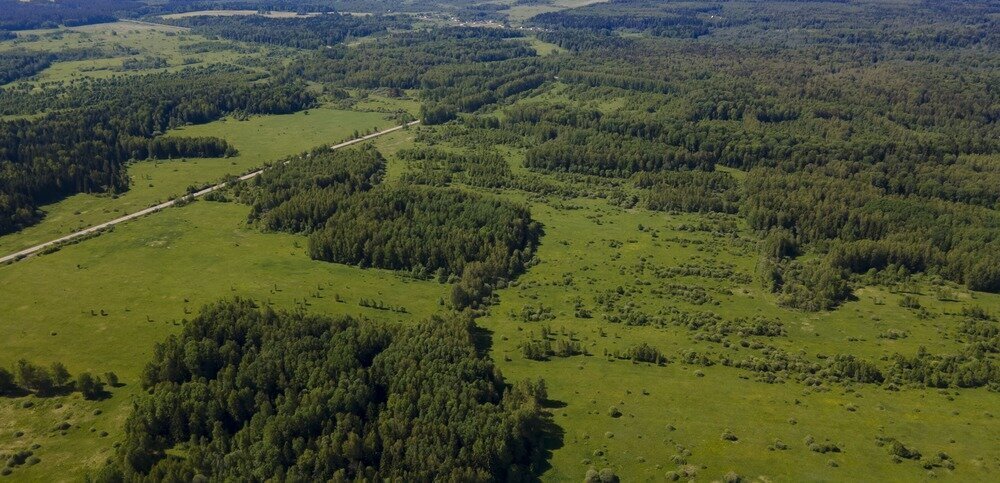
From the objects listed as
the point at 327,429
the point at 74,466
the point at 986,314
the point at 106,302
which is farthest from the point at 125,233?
the point at 986,314

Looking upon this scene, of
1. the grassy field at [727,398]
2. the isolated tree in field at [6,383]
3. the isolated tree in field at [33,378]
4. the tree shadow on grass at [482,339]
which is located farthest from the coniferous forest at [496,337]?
the tree shadow on grass at [482,339]

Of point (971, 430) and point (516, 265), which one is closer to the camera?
point (971, 430)

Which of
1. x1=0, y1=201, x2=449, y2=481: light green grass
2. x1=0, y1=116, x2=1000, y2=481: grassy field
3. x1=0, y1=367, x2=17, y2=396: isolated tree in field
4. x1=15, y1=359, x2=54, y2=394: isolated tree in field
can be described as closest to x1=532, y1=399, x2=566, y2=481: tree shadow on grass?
x1=0, y1=116, x2=1000, y2=481: grassy field

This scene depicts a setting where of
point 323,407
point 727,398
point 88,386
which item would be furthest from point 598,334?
point 88,386

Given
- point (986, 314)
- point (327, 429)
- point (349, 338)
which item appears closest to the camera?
point (327, 429)

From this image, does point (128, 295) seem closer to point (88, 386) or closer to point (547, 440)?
point (88, 386)

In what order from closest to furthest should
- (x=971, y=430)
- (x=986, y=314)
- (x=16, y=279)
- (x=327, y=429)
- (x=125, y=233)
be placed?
(x=327, y=429), (x=971, y=430), (x=986, y=314), (x=16, y=279), (x=125, y=233)

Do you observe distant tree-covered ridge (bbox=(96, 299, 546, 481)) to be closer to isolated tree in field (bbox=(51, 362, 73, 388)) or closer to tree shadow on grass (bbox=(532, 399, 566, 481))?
tree shadow on grass (bbox=(532, 399, 566, 481))

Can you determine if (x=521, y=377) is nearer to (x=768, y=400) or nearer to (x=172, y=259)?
(x=768, y=400)
